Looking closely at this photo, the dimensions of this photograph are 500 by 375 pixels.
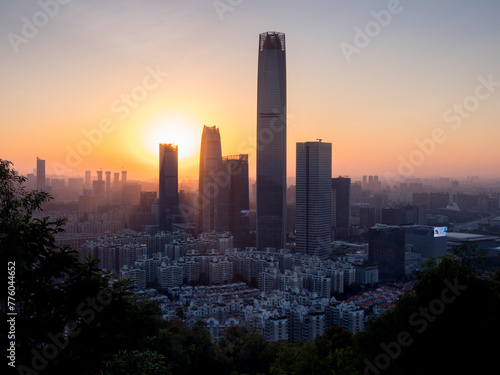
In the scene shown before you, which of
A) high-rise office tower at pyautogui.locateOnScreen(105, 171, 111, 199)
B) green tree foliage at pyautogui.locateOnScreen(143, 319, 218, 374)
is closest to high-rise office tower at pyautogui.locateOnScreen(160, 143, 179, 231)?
high-rise office tower at pyautogui.locateOnScreen(105, 171, 111, 199)

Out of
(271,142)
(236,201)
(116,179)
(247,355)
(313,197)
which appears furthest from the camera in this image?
(116,179)

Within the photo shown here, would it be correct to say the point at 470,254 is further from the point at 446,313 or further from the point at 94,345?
the point at 94,345

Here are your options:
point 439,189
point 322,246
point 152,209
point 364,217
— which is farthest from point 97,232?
point 439,189

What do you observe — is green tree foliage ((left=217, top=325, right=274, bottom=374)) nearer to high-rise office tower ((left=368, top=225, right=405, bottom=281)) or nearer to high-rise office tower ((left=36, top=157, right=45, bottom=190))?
high-rise office tower ((left=368, top=225, right=405, bottom=281))

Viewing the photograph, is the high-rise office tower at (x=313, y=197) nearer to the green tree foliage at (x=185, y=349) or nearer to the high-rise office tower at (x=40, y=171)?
the high-rise office tower at (x=40, y=171)

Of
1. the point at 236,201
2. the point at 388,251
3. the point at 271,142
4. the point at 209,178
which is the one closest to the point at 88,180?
the point at 209,178

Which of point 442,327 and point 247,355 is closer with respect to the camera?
point 442,327

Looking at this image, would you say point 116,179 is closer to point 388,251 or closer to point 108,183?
point 108,183

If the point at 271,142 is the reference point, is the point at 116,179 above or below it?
below
